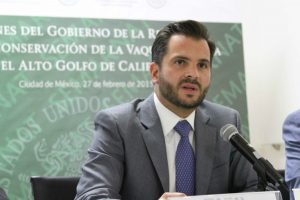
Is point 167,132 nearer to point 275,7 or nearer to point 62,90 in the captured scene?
point 62,90

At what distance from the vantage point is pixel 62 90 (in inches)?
119

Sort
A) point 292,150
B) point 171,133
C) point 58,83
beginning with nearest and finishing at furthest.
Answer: point 171,133, point 292,150, point 58,83

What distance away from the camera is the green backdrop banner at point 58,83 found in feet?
9.50

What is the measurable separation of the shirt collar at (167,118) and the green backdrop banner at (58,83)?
44.2 inches

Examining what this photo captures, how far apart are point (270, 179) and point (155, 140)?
647 mm

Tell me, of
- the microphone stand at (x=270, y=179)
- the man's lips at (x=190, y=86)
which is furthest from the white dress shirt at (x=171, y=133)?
the microphone stand at (x=270, y=179)

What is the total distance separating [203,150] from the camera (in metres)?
1.95

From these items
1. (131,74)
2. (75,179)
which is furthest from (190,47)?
(131,74)

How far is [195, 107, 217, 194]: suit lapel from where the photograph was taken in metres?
1.89

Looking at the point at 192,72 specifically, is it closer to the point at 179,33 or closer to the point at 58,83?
the point at 179,33

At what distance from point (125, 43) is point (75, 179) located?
4.32ft

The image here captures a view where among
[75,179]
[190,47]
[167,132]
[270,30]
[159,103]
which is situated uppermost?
[270,30]

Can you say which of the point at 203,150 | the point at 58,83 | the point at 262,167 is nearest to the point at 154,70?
the point at 203,150

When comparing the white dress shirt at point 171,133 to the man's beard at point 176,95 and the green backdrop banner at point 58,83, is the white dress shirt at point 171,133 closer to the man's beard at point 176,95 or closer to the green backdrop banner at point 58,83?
the man's beard at point 176,95
